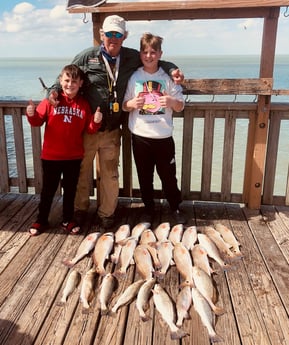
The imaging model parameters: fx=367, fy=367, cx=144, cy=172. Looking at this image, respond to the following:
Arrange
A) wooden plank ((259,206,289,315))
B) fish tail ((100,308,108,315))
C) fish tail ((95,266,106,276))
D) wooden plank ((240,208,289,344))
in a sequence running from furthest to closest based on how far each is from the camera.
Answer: fish tail ((95,266,106,276)) < wooden plank ((259,206,289,315)) < fish tail ((100,308,108,315)) < wooden plank ((240,208,289,344))

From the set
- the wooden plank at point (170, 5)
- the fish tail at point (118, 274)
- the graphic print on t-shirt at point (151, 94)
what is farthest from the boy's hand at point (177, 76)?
the fish tail at point (118, 274)

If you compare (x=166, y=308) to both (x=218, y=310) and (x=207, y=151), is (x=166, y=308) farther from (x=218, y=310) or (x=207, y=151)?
(x=207, y=151)

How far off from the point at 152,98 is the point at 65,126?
83 cm

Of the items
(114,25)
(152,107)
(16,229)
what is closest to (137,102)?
(152,107)

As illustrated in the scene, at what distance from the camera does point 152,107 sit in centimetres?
337

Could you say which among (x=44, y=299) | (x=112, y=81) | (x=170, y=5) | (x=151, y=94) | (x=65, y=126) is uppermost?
(x=170, y=5)

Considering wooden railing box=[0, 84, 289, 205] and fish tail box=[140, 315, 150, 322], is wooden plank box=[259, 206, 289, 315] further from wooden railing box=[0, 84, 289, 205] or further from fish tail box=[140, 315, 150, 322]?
fish tail box=[140, 315, 150, 322]

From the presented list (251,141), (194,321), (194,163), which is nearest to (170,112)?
(251,141)

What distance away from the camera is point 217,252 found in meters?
3.05

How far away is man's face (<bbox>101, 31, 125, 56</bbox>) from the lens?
10.4ft

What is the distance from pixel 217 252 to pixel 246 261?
0.24 m

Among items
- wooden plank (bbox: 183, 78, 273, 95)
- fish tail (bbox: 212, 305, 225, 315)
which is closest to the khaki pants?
wooden plank (bbox: 183, 78, 273, 95)

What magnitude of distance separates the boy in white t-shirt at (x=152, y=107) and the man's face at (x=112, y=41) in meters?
0.20

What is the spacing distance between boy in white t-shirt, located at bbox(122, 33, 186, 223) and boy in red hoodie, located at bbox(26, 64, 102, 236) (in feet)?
1.23
